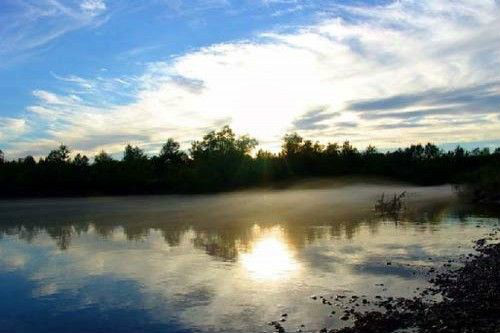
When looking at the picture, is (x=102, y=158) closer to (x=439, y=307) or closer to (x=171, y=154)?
(x=171, y=154)

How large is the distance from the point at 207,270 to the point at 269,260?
3.76 metres

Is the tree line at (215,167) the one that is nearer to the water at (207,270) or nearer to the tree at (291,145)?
the tree at (291,145)

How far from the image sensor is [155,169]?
144 meters

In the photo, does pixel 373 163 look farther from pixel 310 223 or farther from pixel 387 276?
pixel 387 276

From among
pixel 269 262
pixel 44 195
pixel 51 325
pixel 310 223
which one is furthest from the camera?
pixel 44 195

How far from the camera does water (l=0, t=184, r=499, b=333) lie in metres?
15.8

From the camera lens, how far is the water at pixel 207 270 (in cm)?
1584

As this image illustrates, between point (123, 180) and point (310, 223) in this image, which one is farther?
point (123, 180)

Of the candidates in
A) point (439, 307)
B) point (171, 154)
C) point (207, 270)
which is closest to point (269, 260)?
point (207, 270)

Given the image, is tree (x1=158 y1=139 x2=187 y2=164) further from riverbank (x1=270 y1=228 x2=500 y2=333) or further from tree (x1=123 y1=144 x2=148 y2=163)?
riverbank (x1=270 y1=228 x2=500 y2=333)

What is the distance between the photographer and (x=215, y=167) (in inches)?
5157

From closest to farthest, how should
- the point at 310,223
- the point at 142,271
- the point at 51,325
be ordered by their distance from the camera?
the point at 51,325, the point at 142,271, the point at 310,223

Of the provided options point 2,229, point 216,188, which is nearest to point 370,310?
point 2,229

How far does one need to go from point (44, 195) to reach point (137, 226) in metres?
86.7
